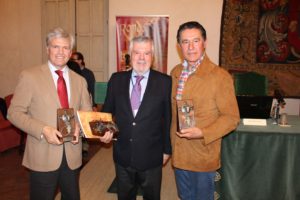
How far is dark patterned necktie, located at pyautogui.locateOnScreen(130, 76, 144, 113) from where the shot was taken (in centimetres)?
197

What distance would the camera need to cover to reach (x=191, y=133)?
190cm

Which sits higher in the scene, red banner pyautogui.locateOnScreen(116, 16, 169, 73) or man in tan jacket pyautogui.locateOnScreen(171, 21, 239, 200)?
red banner pyautogui.locateOnScreen(116, 16, 169, 73)

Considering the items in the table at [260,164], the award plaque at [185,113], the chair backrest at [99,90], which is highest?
the award plaque at [185,113]

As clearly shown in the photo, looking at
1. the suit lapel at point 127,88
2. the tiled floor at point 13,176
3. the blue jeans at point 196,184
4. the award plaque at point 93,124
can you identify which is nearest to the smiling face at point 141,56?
the suit lapel at point 127,88

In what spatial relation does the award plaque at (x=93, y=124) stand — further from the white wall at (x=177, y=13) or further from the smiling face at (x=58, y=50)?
the white wall at (x=177, y=13)

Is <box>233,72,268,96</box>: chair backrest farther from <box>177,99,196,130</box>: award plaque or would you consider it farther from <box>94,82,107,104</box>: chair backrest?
<box>177,99,196,130</box>: award plaque

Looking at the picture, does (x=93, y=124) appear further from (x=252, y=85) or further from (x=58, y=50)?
(x=252, y=85)

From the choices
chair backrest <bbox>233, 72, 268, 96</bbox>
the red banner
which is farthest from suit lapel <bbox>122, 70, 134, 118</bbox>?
the red banner

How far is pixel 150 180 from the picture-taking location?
2031 mm

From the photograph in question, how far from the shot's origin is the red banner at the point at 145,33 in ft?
18.2

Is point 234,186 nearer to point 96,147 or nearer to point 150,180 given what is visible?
point 150,180

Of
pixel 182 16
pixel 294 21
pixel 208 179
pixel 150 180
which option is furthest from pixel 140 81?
pixel 294 21

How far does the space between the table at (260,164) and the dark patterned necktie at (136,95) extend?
4.25 feet

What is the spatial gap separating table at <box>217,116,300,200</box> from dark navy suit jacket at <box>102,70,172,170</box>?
3.68 ft
